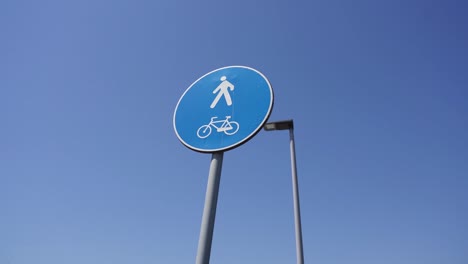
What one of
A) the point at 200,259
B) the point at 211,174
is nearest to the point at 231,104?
the point at 211,174

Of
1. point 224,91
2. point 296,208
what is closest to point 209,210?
point 224,91

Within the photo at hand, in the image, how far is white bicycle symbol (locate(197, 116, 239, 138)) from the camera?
2.35m

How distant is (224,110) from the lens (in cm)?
245

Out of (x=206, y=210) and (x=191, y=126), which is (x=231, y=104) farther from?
(x=206, y=210)

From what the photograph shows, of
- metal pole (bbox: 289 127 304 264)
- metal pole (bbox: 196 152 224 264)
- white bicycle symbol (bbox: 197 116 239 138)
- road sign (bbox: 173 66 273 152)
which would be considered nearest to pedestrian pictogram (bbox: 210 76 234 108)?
road sign (bbox: 173 66 273 152)

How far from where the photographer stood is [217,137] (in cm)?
237

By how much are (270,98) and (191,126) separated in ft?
2.37

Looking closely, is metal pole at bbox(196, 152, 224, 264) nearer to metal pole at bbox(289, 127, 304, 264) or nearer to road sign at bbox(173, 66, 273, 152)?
road sign at bbox(173, 66, 273, 152)

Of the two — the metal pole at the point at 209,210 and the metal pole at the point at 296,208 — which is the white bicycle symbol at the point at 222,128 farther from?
the metal pole at the point at 296,208

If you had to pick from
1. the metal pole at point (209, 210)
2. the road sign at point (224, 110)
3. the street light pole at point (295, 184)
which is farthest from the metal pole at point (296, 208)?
the road sign at point (224, 110)

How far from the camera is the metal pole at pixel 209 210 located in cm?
205

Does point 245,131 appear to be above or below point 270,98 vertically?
below

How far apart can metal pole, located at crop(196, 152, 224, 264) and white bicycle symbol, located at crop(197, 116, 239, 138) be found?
192 millimetres

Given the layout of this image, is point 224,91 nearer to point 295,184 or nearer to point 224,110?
point 224,110
